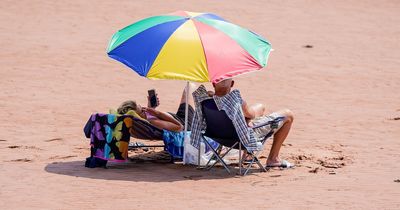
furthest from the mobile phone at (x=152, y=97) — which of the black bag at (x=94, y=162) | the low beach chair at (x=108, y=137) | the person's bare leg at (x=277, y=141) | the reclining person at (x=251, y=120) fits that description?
the person's bare leg at (x=277, y=141)

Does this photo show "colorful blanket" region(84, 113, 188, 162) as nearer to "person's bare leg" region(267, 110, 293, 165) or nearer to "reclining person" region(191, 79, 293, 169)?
"reclining person" region(191, 79, 293, 169)

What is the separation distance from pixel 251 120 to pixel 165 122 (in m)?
0.93

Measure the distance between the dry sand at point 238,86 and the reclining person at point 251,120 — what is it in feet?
1.06

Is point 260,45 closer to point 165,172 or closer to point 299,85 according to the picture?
point 165,172

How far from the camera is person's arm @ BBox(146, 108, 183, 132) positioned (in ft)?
38.8

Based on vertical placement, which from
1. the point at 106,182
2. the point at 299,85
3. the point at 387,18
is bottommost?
the point at 106,182

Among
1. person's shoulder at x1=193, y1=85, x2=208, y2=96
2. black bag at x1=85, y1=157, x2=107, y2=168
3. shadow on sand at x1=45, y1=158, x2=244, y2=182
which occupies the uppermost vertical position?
person's shoulder at x1=193, y1=85, x2=208, y2=96

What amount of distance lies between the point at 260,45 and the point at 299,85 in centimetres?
A: 613

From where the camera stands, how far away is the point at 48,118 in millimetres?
14664

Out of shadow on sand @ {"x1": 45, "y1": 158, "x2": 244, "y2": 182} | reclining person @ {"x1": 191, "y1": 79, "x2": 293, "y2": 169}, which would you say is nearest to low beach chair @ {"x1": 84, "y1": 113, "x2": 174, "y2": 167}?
shadow on sand @ {"x1": 45, "y1": 158, "x2": 244, "y2": 182}

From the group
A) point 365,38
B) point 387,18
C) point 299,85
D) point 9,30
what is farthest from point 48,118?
point 387,18

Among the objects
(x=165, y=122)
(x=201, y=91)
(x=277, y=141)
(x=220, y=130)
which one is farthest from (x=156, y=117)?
(x=277, y=141)

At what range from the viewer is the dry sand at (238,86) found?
10555mm

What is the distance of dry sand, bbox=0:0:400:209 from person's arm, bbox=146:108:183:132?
45 cm
